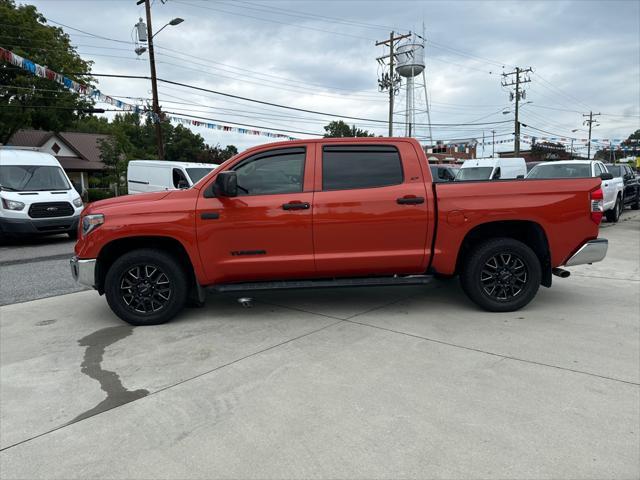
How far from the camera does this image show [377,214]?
481 cm

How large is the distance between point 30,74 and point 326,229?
96.4 feet

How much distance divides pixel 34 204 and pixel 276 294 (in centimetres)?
830

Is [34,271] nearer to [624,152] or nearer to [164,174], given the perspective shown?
[164,174]

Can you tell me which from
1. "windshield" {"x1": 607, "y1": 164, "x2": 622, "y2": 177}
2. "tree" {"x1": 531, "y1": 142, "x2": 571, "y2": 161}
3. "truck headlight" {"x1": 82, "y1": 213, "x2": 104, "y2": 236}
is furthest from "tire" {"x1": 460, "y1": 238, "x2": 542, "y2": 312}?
"tree" {"x1": 531, "y1": 142, "x2": 571, "y2": 161}

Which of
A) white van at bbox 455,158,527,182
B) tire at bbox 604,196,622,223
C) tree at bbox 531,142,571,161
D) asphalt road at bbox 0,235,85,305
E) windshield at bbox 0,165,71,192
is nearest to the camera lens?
asphalt road at bbox 0,235,85,305

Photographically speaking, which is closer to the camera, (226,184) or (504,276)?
(226,184)

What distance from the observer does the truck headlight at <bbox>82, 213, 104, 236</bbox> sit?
4.74m

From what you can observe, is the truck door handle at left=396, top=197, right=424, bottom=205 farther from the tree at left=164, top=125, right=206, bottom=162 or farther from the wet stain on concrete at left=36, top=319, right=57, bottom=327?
the tree at left=164, top=125, right=206, bottom=162

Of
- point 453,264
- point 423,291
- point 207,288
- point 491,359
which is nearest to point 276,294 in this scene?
point 207,288

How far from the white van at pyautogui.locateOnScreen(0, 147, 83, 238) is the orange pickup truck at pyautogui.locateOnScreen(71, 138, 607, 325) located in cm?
769

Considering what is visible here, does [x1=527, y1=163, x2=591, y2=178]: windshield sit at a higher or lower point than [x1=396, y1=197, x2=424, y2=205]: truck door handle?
higher

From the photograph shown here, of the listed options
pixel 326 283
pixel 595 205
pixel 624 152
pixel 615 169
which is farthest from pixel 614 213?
pixel 624 152

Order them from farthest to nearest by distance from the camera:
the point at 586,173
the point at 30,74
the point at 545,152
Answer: the point at 545,152 → the point at 30,74 → the point at 586,173

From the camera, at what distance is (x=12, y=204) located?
36.3ft
